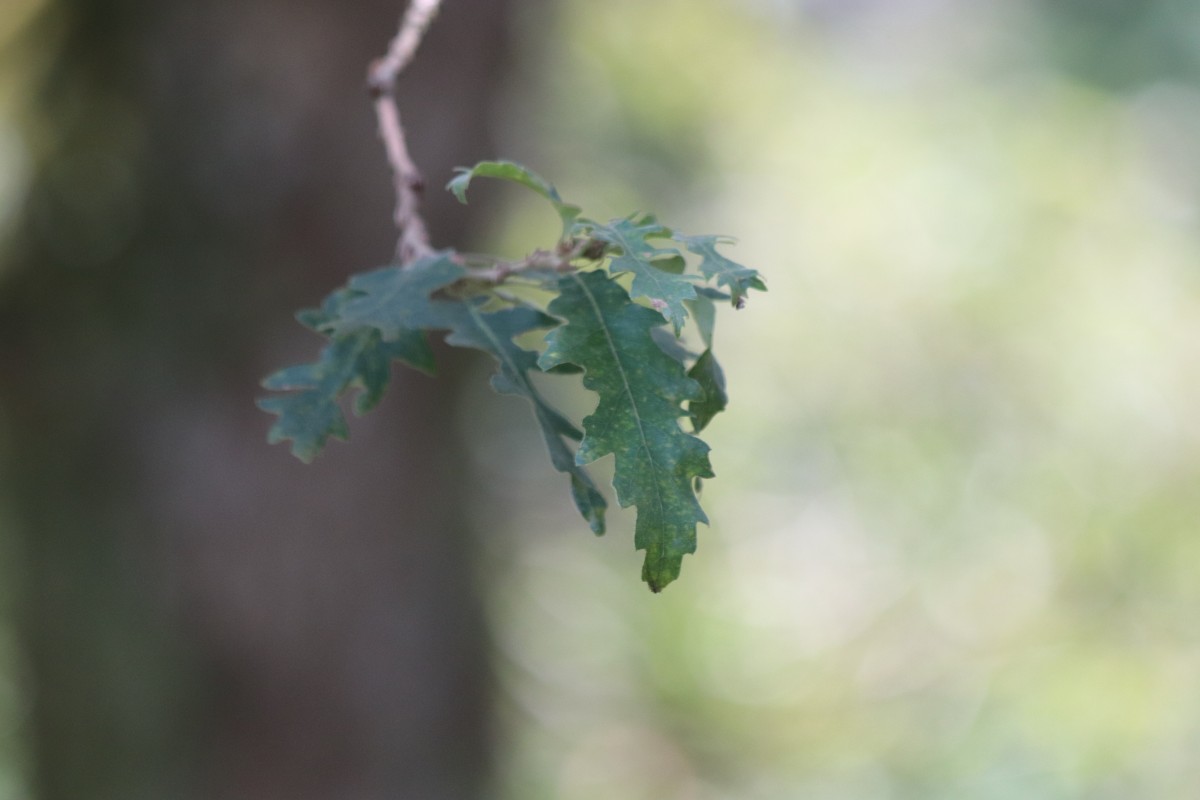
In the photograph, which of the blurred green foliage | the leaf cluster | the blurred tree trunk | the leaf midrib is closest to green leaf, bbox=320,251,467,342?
the leaf cluster

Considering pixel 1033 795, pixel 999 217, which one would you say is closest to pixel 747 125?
pixel 999 217

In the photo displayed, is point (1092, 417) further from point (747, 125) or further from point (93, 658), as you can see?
point (93, 658)

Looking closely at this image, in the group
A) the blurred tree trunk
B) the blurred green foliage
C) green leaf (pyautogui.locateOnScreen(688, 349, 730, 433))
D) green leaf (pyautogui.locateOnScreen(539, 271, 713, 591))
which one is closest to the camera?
green leaf (pyautogui.locateOnScreen(539, 271, 713, 591))

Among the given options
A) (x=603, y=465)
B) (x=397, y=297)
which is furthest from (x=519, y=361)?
(x=603, y=465)

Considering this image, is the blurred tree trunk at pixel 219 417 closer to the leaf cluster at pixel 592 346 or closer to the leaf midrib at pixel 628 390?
the leaf cluster at pixel 592 346

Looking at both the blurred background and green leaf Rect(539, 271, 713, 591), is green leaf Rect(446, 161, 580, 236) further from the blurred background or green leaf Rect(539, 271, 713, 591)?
the blurred background

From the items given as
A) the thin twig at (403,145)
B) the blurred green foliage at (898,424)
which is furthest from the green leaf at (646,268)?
the blurred green foliage at (898,424)
